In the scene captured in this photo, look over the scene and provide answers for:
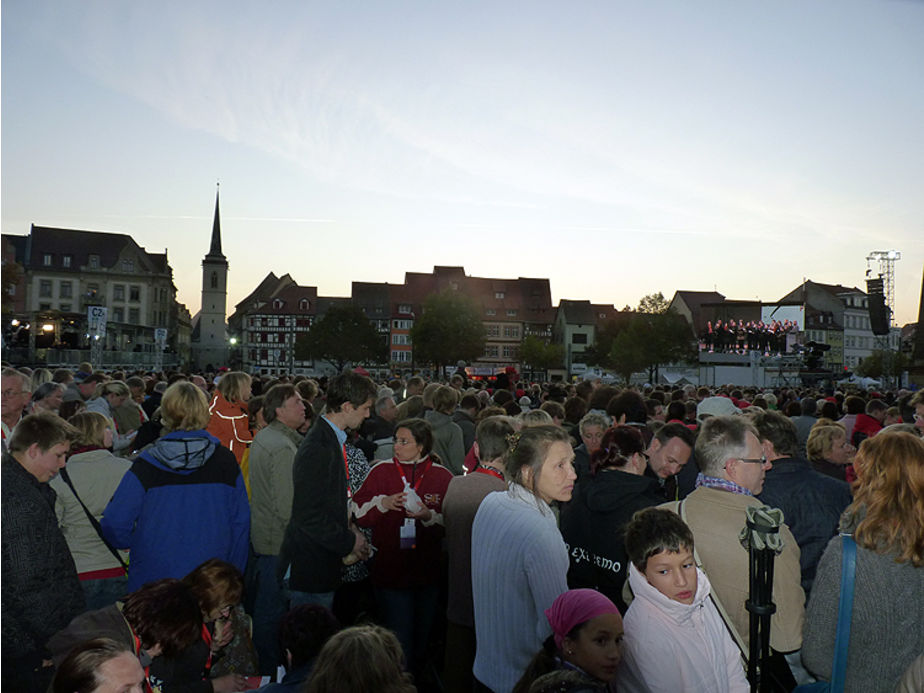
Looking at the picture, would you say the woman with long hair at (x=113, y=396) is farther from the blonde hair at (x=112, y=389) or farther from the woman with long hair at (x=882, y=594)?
the woman with long hair at (x=882, y=594)

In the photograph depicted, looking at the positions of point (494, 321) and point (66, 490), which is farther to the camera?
point (494, 321)

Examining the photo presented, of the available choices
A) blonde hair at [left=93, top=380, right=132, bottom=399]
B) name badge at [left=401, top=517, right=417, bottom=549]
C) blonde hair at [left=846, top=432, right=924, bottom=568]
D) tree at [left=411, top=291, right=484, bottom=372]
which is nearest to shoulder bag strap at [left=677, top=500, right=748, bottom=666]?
blonde hair at [left=846, top=432, right=924, bottom=568]

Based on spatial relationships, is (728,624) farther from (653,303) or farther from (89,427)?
(653,303)

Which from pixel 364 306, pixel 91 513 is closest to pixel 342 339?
pixel 364 306

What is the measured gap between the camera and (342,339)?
2744 inches

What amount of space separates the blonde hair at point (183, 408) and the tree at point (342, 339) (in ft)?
215

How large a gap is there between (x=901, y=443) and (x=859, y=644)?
847 mm


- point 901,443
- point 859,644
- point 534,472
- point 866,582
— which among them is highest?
point 901,443

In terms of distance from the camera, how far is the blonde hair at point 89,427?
199 inches

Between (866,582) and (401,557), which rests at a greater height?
(866,582)

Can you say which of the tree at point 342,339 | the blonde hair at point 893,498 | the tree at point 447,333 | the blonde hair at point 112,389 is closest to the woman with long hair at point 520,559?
the blonde hair at point 893,498

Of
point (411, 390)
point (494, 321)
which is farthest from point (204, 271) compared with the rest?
point (411, 390)

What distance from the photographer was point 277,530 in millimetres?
5344

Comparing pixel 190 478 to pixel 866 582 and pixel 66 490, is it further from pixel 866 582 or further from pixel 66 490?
pixel 866 582
